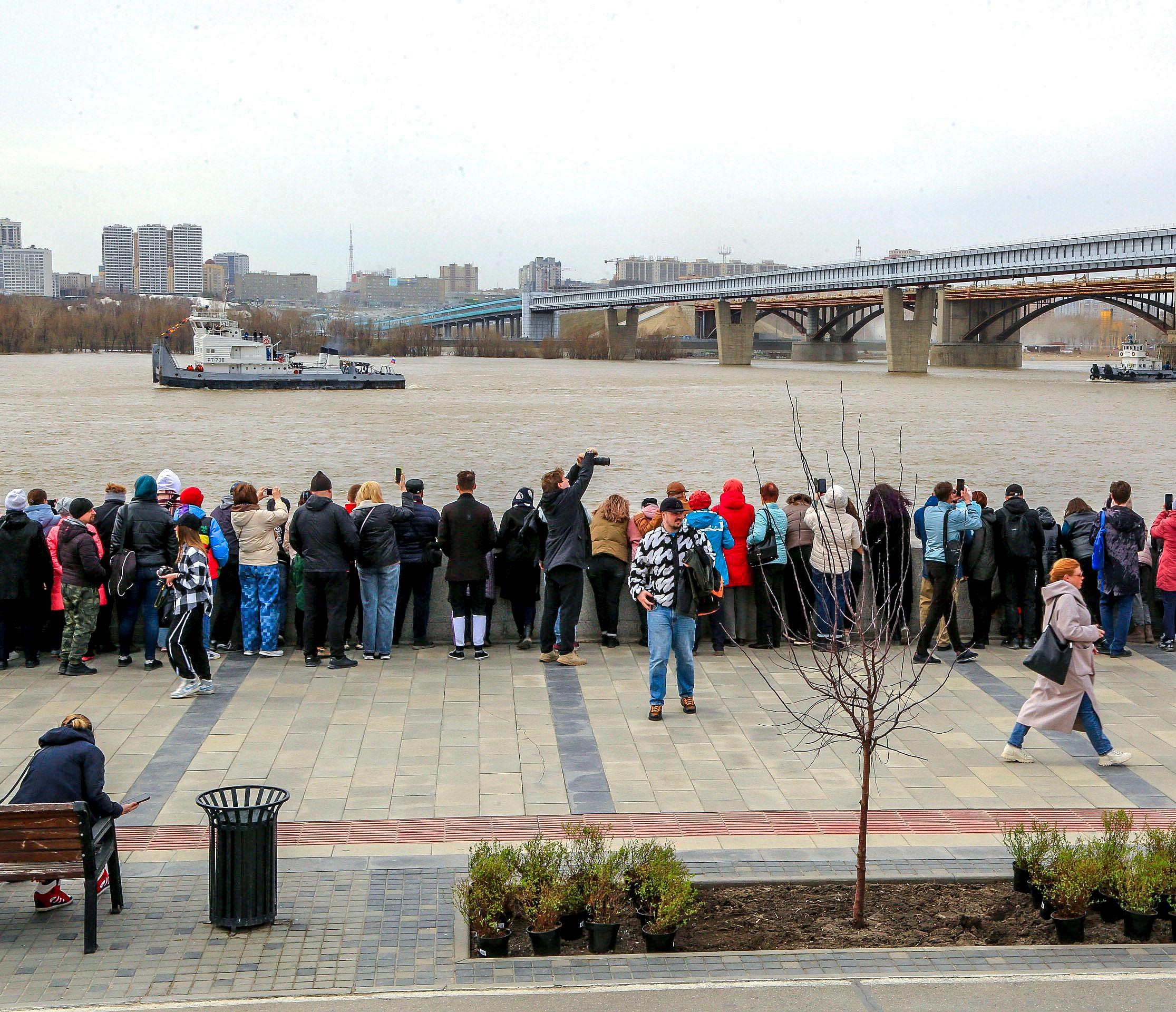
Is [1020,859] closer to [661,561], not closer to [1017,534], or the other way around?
[661,561]

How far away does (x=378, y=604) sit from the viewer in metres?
10.4

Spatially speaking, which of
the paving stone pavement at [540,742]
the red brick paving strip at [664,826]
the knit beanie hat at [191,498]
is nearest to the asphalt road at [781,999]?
the red brick paving strip at [664,826]

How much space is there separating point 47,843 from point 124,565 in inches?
185

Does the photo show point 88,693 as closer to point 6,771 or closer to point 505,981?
point 6,771

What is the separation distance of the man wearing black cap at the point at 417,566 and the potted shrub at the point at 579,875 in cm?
470

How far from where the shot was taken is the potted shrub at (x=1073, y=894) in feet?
18.3

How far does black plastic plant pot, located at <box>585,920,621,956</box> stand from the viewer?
17.9 feet

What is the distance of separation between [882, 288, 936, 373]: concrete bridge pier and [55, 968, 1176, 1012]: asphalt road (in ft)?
310

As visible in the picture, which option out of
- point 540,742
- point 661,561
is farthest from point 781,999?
point 661,561

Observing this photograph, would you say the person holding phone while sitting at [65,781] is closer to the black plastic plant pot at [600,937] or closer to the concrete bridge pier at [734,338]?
the black plastic plant pot at [600,937]

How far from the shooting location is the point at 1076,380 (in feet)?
331

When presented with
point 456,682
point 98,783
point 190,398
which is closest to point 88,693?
point 456,682

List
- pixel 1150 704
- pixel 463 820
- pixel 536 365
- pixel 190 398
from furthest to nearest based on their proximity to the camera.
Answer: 1. pixel 536 365
2. pixel 190 398
3. pixel 1150 704
4. pixel 463 820

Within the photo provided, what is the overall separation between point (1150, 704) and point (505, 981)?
19.8 ft
